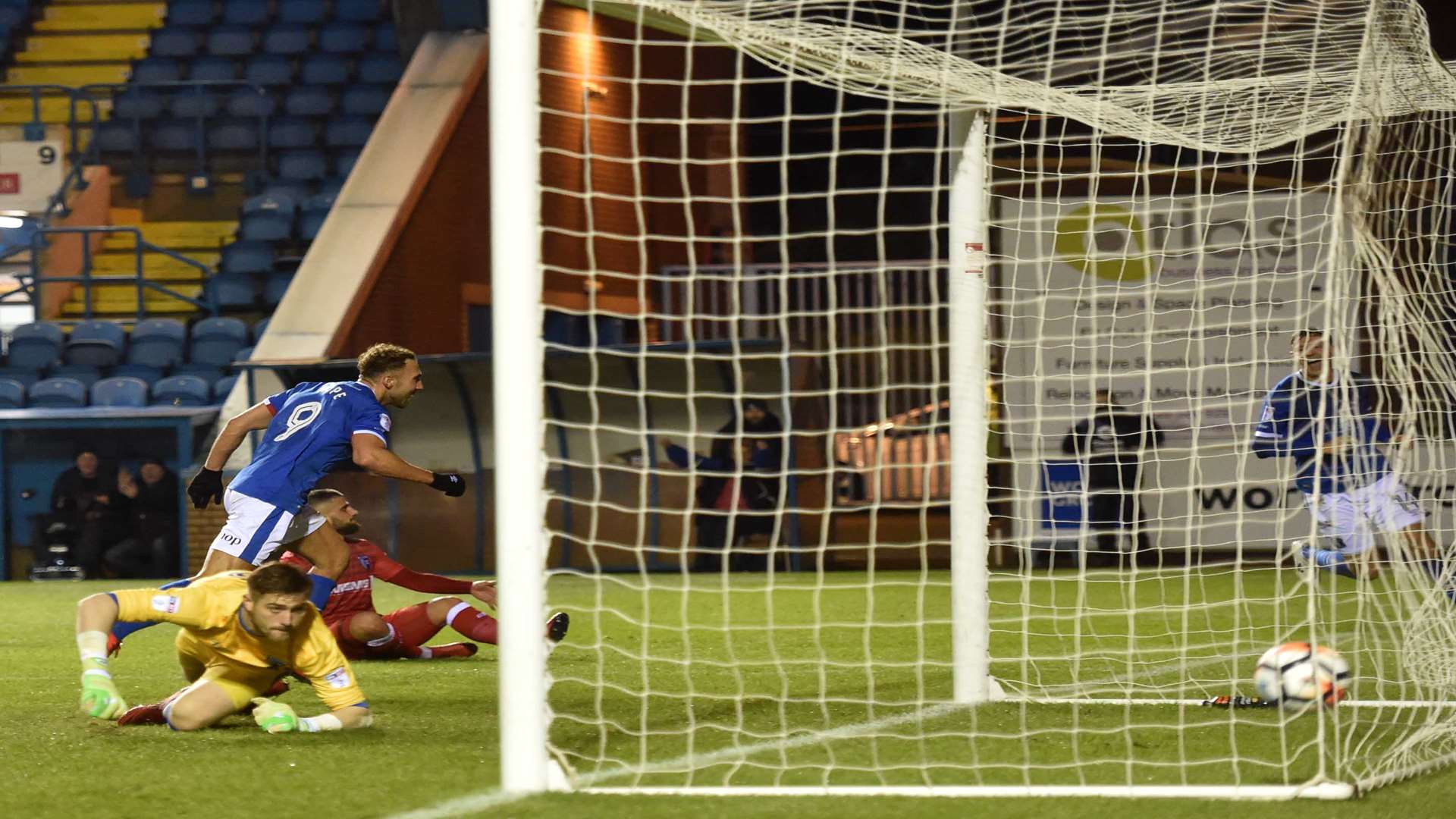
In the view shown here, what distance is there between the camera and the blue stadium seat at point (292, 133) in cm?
1750

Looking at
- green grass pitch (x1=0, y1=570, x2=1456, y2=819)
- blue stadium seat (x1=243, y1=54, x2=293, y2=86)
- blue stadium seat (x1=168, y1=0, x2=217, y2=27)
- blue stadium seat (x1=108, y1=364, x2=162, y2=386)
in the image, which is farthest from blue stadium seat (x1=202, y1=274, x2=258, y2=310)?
green grass pitch (x1=0, y1=570, x2=1456, y2=819)

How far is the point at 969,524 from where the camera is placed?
218 inches

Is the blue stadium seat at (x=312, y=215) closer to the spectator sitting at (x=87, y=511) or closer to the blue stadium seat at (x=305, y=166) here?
the blue stadium seat at (x=305, y=166)

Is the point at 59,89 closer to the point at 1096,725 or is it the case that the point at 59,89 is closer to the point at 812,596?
the point at 812,596

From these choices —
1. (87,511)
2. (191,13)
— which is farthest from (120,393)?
(191,13)

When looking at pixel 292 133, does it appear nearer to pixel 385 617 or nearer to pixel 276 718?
pixel 385 617

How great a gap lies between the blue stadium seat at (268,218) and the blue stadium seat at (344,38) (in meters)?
2.72

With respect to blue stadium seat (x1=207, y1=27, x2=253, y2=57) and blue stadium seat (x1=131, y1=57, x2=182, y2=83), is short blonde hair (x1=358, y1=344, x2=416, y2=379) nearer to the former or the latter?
blue stadium seat (x1=131, y1=57, x2=182, y2=83)

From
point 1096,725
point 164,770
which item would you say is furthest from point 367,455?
point 1096,725

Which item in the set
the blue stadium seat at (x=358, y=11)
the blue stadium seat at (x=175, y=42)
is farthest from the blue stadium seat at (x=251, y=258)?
the blue stadium seat at (x=358, y=11)

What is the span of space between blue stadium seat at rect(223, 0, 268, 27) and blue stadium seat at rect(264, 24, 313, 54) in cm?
49

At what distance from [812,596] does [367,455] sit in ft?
16.9

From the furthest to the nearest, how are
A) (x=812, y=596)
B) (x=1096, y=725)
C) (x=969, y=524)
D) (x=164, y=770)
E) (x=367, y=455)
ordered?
(x=812, y=596) < (x=367, y=455) < (x=969, y=524) < (x=1096, y=725) < (x=164, y=770)

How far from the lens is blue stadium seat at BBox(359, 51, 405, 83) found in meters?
17.9
